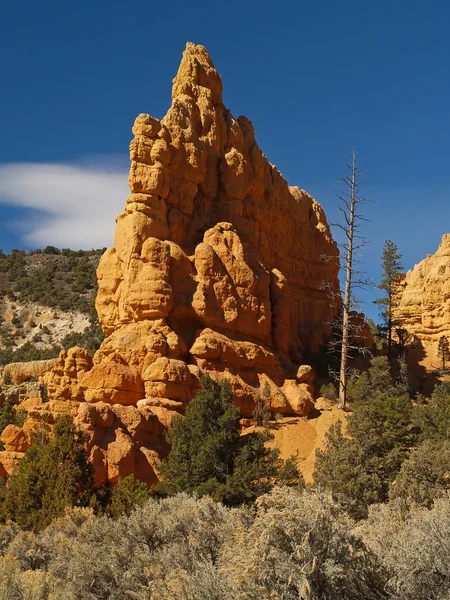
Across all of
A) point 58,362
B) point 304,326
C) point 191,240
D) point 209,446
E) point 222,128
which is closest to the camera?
point 209,446

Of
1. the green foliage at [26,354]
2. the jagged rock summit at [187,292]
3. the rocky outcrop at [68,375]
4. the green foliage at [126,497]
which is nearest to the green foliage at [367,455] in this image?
the green foliage at [126,497]

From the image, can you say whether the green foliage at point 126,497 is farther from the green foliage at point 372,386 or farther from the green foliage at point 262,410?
the green foliage at point 372,386

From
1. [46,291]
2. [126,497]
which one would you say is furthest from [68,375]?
[46,291]

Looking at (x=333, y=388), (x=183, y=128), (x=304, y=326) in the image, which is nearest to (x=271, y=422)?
(x=333, y=388)

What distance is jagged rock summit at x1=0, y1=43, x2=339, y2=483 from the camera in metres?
23.7

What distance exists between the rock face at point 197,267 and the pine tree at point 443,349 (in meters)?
7.08

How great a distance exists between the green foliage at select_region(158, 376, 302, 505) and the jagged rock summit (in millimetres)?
2198

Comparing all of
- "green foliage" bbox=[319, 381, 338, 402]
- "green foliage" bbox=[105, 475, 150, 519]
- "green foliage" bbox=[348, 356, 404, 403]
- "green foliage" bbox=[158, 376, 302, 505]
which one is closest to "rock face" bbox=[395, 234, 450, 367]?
"green foliage" bbox=[348, 356, 404, 403]

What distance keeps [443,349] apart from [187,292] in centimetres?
1787

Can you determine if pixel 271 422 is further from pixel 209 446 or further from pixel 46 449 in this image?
pixel 46 449

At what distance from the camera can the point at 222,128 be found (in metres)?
33.6

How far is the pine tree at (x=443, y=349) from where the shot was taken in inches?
1483

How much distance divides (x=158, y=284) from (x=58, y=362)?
16.2ft

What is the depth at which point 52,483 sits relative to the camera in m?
19.3
